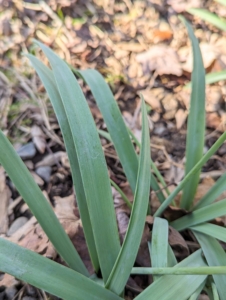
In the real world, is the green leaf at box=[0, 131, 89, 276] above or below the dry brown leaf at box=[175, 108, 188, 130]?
above

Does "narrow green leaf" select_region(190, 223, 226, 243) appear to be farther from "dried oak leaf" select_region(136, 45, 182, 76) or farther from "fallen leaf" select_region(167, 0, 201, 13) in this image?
"fallen leaf" select_region(167, 0, 201, 13)

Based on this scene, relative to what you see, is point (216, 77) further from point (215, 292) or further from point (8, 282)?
point (8, 282)

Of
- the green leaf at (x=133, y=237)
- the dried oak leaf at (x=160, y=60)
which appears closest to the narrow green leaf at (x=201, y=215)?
the green leaf at (x=133, y=237)

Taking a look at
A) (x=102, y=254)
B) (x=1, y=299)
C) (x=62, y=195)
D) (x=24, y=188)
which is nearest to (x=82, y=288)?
(x=102, y=254)

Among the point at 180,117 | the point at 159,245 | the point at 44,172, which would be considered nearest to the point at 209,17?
the point at 180,117

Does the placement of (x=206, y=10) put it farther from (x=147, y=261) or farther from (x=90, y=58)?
(x=147, y=261)

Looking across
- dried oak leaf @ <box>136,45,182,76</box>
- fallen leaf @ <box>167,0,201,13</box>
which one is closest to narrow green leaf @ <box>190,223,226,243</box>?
dried oak leaf @ <box>136,45,182,76</box>

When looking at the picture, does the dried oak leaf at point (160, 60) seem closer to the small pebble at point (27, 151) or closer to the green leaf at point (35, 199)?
the small pebble at point (27, 151)
